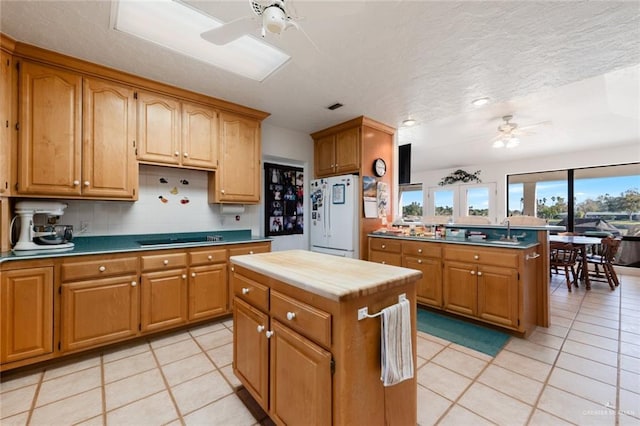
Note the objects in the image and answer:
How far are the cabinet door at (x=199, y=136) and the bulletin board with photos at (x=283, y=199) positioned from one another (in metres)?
0.99

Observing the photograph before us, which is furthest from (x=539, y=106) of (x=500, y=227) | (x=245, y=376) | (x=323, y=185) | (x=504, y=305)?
(x=245, y=376)

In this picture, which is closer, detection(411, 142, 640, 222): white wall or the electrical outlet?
the electrical outlet

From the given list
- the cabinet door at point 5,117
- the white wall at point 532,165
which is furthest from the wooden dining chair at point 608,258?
the cabinet door at point 5,117

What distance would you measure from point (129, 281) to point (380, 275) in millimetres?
2306

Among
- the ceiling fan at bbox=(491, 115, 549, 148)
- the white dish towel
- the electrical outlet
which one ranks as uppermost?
the ceiling fan at bbox=(491, 115, 549, 148)

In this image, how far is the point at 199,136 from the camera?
9.84 ft

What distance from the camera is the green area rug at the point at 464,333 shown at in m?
2.43

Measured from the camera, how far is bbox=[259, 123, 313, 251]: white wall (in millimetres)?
3930

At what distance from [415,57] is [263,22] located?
1.41m

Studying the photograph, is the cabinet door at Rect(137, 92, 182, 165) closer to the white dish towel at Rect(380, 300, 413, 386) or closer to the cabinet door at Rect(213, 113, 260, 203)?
the cabinet door at Rect(213, 113, 260, 203)

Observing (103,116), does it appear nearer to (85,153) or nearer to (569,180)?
(85,153)

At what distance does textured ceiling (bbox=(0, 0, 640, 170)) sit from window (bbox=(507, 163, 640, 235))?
2.33m

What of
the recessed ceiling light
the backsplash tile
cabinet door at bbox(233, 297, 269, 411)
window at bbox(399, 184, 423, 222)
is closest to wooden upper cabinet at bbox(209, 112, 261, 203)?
the backsplash tile

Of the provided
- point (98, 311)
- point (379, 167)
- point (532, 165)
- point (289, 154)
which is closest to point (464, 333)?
point (379, 167)
